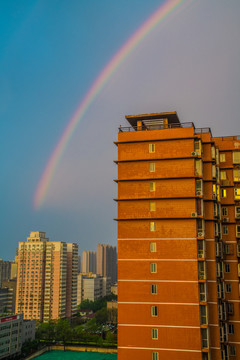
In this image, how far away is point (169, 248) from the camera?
12.8m

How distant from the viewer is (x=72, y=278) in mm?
60375

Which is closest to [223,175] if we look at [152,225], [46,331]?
[152,225]

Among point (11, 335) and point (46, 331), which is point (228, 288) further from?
point (46, 331)

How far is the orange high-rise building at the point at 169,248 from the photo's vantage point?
1218 cm

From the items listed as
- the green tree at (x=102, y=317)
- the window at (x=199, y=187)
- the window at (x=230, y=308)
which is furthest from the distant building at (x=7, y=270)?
the window at (x=199, y=187)

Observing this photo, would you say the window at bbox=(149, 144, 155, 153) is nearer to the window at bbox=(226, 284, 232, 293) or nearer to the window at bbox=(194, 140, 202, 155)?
the window at bbox=(194, 140, 202, 155)

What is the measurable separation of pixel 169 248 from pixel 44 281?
48.9 m

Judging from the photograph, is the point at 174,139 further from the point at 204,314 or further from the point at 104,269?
the point at 104,269

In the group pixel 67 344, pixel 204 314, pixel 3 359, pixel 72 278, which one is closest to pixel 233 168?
pixel 204 314

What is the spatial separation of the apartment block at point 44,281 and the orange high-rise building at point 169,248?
45.9 meters

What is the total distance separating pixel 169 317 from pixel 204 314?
122 cm

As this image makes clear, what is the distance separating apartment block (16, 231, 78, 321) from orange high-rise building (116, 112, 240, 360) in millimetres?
45910

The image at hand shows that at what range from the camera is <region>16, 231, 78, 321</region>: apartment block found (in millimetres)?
55500

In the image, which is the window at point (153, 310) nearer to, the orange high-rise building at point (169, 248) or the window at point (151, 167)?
the orange high-rise building at point (169, 248)
